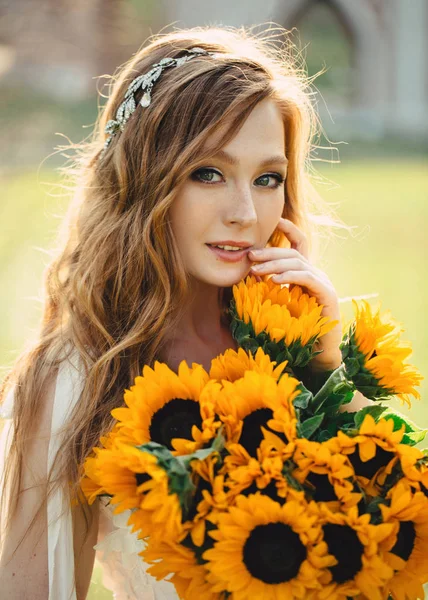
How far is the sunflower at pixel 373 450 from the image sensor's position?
142 centimetres

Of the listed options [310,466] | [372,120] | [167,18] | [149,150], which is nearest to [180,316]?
[149,150]

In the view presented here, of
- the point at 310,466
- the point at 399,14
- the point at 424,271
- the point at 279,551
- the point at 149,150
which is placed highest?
the point at 399,14

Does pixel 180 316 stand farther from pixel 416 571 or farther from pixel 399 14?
pixel 399 14

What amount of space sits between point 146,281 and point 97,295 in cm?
16

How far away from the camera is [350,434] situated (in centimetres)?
148

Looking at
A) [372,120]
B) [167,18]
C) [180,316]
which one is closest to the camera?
[180,316]

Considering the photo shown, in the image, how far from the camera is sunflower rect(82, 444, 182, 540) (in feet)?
4.37

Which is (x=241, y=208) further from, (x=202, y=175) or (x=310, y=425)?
(x=310, y=425)

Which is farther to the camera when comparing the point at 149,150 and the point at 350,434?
the point at 149,150

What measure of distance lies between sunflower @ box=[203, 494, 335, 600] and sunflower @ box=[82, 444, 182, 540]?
0.31ft

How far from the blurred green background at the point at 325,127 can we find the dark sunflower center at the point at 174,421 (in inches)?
82.5

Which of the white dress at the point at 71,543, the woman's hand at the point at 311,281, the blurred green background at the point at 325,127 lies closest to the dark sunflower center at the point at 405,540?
the woman's hand at the point at 311,281

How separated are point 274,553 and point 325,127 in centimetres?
1945

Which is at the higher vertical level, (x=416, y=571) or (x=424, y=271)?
(x=416, y=571)
